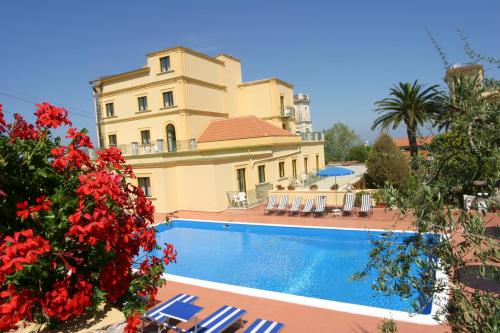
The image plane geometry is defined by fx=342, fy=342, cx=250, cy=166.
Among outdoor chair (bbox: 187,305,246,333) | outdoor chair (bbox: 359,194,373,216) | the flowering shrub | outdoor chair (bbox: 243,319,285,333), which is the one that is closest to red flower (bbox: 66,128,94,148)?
the flowering shrub

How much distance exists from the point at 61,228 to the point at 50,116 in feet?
3.67

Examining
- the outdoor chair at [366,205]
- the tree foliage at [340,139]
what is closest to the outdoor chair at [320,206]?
the outdoor chair at [366,205]

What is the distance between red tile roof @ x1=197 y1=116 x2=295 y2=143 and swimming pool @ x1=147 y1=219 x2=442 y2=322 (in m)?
9.23

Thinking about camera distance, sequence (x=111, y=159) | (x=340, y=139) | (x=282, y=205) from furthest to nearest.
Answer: (x=340, y=139) → (x=282, y=205) → (x=111, y=159)

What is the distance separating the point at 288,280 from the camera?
11.1 meters

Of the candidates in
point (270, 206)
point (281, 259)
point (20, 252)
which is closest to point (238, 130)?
point (270, 206)

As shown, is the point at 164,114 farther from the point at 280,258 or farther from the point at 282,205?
the point at 280,258

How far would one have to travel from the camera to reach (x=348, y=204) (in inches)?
694

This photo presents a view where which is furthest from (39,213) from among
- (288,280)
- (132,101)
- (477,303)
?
(132,101)

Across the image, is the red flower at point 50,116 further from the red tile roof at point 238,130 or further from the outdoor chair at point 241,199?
the red tile roof at point 238,130

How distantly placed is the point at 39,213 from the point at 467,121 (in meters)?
3.50

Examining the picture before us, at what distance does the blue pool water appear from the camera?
10219mm

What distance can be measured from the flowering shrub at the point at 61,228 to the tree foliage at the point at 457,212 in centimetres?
230

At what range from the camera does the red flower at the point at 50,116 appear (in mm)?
2871
